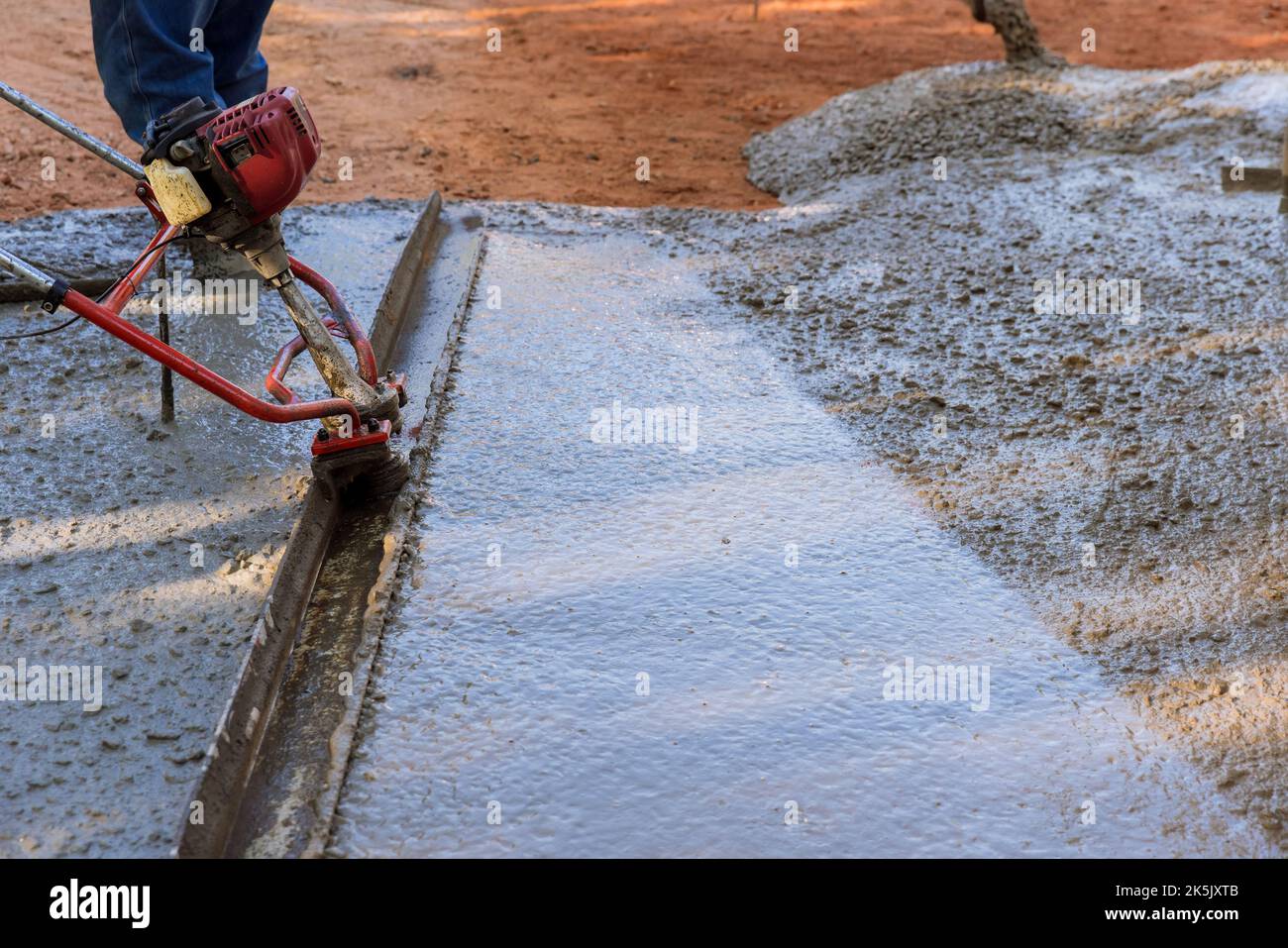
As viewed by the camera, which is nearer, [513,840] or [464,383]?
[513,840]

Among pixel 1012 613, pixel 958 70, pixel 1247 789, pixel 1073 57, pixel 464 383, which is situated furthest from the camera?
pixel 1073 57

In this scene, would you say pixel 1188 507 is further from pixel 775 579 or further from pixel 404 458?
pixel 404 458

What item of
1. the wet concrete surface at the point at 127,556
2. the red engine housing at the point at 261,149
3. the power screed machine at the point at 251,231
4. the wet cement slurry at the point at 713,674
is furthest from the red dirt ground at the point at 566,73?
the red engine housing at the point at 261,149

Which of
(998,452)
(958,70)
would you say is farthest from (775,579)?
(958,70)

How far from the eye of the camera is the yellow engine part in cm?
276

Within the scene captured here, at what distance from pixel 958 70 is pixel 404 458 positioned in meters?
5.31

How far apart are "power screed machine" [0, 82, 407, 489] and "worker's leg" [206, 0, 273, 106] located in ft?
3.02

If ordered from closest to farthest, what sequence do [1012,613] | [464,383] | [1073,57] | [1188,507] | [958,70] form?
[1012,613]
[1188,507]
[464,383]
[958,70]
[1073,57]

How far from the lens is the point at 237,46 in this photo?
161 inches

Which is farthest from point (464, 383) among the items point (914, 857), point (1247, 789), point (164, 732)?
point (1247, 789)

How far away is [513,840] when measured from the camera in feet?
7.33

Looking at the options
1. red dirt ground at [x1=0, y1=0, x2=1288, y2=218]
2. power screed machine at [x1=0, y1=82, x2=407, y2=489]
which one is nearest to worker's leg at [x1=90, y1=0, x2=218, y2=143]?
power screed machine at [x1=0, y1=82, x2=407, y2=489]

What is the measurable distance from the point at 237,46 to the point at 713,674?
9.11 ft

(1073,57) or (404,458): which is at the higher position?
(404,458)
